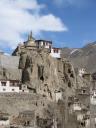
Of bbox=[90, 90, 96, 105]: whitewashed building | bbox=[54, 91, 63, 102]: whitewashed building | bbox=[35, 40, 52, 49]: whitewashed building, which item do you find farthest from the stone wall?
bbox=[35, 40, 52, 49]: whitewashed building

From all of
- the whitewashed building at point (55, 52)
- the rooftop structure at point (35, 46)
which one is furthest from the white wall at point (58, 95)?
the whitewashed building at point (55, 52)

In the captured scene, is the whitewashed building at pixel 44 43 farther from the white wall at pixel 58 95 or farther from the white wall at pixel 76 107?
the white wall at pixel 76 107

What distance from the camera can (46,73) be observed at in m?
61.2

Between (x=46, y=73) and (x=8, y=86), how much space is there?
221 inches

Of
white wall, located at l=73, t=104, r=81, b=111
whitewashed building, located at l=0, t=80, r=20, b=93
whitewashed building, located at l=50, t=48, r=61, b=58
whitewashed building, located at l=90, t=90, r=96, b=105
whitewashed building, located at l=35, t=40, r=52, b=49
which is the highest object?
whitewashed building, located at l=35, t=40, r=52, b=49

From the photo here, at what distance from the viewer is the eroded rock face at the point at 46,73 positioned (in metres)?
60.0

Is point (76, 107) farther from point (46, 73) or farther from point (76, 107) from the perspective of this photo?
point (46, 73)

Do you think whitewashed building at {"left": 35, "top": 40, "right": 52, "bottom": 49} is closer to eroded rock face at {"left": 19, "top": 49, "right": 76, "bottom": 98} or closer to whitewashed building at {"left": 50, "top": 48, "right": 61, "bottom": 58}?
whitewashed building at {"left": 50, "top": 48, "right": 61, "bottom": 58}

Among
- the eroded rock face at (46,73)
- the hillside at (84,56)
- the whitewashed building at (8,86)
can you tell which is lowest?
the whitewashed building at (8,86)

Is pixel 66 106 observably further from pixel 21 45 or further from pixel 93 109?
pixel 21 45

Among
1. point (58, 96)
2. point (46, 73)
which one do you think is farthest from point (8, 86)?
point (58, 96)

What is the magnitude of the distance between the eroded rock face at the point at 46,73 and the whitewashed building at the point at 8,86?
1390 mm

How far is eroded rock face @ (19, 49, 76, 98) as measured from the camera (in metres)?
60.0

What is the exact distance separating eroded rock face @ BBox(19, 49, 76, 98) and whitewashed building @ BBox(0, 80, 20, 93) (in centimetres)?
139
